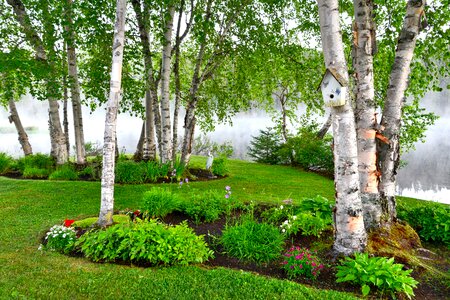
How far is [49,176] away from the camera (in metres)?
11.2

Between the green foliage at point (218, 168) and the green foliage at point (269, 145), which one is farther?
the green foliage at point (269, 145)

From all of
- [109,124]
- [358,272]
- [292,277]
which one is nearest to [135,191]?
[109,124]

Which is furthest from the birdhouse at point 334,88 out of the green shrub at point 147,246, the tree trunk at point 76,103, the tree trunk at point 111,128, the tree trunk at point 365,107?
the tree trunk at point 76,103

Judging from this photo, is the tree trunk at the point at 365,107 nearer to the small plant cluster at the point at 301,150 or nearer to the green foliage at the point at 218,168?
the green foliage at the point at 218,168

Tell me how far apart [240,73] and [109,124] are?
8.95 metres

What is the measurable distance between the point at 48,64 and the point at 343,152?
29.3ft

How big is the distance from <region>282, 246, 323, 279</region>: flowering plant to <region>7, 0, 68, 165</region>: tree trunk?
8491mm

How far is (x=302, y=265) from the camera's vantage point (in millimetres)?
4465

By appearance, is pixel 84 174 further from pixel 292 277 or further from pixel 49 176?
pixel 292 277

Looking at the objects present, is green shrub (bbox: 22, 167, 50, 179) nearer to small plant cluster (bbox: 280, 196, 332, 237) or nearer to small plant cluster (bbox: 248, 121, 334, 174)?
small plant cluster (bbox: 280, 196, 332, 237)

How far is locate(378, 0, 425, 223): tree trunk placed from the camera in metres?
5.59

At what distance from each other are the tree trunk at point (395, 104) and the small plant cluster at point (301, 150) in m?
10.00

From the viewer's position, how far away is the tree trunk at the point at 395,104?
18.4 feet

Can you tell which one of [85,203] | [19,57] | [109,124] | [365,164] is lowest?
[85,203]
